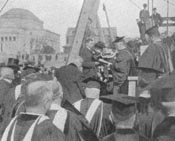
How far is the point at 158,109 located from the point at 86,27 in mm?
7893

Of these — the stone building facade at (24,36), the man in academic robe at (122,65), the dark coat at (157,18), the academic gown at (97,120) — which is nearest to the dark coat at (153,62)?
the man in academic robe at (122,65)

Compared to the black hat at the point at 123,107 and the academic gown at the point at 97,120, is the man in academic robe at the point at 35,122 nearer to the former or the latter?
the black hat at the point at 123,107

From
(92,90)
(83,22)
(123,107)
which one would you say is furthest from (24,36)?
(123,107)

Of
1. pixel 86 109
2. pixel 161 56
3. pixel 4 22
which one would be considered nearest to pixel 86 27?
pixel 161 56

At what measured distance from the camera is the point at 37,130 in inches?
158

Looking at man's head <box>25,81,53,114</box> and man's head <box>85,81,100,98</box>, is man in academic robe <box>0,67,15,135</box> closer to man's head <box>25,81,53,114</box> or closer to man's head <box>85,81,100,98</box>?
man's head <box>85,81,100,98</box>

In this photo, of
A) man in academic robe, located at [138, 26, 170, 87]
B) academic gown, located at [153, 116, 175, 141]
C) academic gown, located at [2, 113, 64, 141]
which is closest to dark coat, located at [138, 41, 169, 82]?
man in academic robe, located at [138, 26, 170, 87]

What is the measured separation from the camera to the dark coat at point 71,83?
6.50m

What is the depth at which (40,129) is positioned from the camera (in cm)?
400

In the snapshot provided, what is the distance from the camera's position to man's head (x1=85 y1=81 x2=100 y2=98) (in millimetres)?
5884

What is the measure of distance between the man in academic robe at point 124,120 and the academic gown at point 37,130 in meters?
0.53

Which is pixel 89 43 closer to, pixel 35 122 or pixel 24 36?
pixel 35 122

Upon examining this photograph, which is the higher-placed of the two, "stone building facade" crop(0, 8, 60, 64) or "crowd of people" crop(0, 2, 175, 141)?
"stone building facade" crop(0, 8, 60, 64)

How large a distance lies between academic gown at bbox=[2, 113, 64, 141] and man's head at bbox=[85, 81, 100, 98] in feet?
6.02
